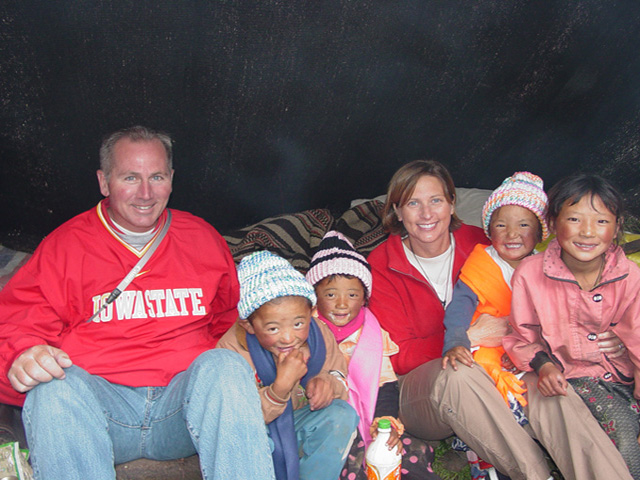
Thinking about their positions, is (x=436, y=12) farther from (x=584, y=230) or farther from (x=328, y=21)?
(x=584, y=230)

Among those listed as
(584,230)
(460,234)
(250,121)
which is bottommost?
(584,230)

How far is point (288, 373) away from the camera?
2186 mm

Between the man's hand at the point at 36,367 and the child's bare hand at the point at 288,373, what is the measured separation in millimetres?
744

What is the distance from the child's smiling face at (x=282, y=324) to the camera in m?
2.36

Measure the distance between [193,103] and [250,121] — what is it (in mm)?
346

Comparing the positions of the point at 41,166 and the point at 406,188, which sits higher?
the point at 41,166

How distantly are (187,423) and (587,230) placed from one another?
167 cm

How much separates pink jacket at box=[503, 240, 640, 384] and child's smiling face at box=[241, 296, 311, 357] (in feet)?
3.02

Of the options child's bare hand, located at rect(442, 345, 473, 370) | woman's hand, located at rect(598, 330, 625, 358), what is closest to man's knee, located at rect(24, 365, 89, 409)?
child's bare hand, located at rect(442, 345, 473, 370)

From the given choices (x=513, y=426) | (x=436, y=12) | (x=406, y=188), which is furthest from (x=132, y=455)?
(x=436, y=12)

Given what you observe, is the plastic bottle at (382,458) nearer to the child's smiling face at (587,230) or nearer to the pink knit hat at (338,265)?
the pink knit hat at (338,265)

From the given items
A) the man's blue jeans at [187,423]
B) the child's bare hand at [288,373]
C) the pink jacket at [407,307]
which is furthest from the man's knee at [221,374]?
the pink jacket at [407,307]

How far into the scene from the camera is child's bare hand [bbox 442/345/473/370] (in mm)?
2426

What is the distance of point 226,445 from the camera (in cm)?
195
